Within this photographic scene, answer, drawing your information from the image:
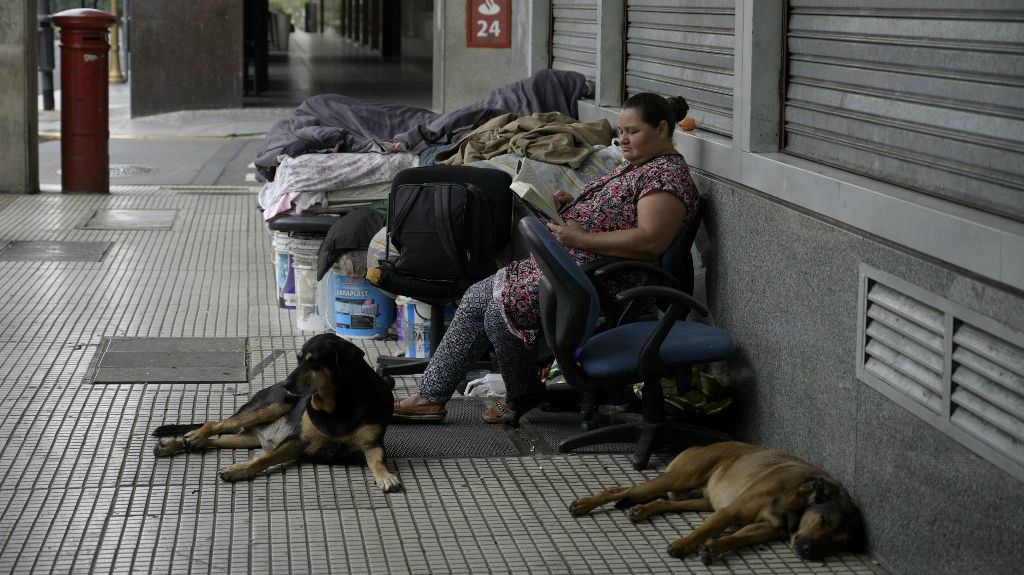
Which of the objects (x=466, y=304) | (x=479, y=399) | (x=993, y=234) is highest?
(x=993, y=234)

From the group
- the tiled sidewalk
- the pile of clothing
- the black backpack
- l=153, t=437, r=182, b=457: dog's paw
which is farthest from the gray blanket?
l=153, t=437, r=182, b=457: dog's paw

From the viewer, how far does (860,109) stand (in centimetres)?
451

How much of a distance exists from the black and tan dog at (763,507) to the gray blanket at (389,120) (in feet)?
11.6

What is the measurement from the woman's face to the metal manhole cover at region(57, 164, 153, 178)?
8815mm

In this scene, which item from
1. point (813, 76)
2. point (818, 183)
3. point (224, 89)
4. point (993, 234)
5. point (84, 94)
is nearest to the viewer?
point (993, 234)

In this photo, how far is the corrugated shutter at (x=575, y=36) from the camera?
8.71 metres

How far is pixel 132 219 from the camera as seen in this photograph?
1052 cm

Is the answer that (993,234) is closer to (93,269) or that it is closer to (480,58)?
(93,269)

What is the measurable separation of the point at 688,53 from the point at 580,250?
5.51 ft

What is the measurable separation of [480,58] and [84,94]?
11.3ft

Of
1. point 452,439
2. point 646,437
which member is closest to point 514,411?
point 452,439

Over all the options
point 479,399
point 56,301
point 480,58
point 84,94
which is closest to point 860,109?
point 479,399

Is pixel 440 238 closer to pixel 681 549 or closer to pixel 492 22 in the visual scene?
pixel 681 549

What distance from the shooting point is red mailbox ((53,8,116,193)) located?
36.6 ft
